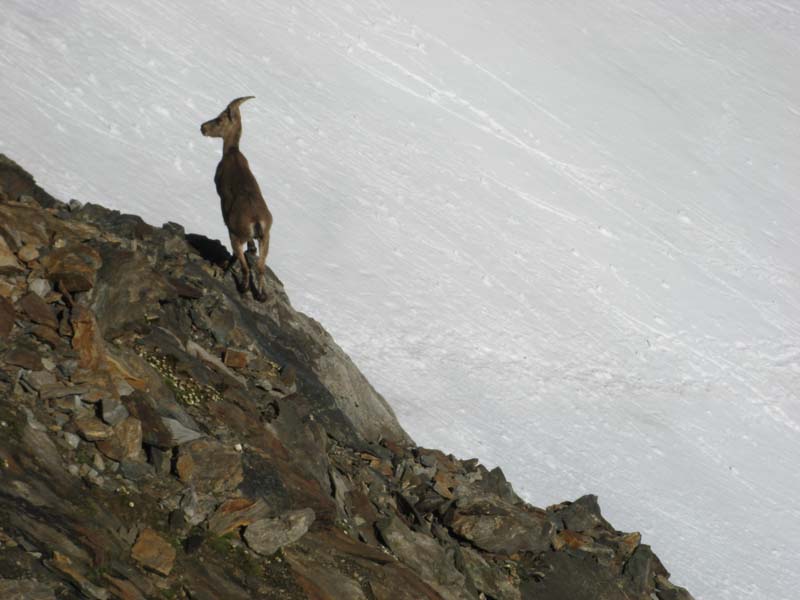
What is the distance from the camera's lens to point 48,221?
822cm

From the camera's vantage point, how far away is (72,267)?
765 cm

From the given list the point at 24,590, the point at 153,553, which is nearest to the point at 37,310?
the point at 153,553

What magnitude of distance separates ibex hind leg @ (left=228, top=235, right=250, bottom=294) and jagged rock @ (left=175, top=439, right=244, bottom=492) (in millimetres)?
3218

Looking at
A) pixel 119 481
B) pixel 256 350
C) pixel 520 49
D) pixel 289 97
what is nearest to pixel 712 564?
pixel 256 350

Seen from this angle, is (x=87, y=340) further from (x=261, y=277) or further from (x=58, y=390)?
(x=261, y=277)

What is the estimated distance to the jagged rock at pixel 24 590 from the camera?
189 inches

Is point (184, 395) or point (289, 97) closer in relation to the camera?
point (184, 395)

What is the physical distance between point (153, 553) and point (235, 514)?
74 cm

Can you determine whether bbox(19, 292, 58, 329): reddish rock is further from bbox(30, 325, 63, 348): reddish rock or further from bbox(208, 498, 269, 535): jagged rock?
bbox(208, 498, 269, 535): jagged rock

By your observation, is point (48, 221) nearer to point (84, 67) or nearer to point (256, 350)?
point (256, 350)

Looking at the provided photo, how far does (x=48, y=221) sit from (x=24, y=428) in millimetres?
2628

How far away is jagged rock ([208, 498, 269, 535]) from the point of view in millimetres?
6309

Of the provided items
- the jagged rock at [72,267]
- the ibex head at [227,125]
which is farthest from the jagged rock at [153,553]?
the ibex head at [227,125]

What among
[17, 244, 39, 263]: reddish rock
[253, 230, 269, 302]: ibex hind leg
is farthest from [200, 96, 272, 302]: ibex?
[17, 244, 39, 263]: reddish rock
